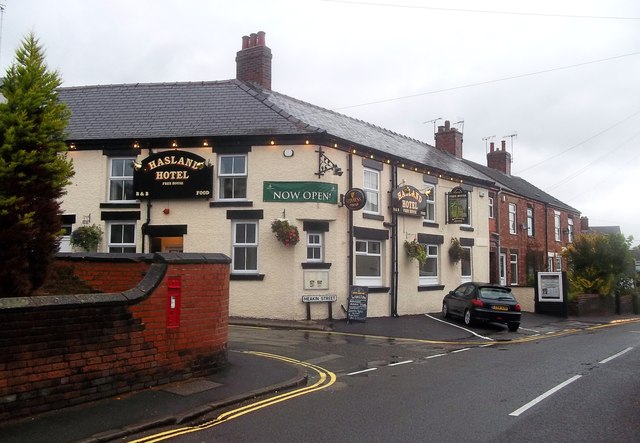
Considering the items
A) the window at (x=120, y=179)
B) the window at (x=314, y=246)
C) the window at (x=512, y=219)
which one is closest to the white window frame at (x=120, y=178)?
the window at (x=120, y=179)

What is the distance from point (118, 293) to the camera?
695cm

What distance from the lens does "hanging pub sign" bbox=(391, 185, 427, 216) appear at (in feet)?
62.6

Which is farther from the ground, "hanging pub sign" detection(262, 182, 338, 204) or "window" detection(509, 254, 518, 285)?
"hanging pub sign" detection(262, 182, 338, 204)

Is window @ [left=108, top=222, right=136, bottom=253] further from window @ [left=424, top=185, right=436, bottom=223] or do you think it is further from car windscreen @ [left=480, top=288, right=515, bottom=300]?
car windscreen @ [left=480, top=288, right=515, bottom=300]

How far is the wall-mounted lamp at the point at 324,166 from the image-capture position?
16422mm

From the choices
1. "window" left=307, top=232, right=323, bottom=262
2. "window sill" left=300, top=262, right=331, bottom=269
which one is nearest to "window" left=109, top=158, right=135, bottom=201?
"window" left=307, top=232, right=323, bottom=262

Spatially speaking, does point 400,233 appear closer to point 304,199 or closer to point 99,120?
point 304,199

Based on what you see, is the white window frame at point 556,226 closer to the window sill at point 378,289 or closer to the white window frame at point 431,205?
the white window frame at point 431,205

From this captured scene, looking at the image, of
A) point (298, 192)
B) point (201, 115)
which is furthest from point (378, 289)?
point (201, 115)

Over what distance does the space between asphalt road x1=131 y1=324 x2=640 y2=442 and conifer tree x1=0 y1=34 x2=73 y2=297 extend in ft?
10.2

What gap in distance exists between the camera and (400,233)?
771 inches

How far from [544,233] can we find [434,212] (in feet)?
53.7

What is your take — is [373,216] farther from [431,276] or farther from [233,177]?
[233,177]

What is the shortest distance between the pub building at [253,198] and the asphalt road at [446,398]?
4.01 metres
